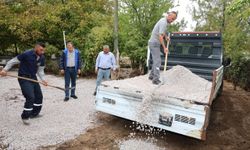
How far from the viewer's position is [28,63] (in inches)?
211

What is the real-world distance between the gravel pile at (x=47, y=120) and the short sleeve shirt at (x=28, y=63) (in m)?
1.01

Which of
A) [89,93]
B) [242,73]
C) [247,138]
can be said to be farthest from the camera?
[242,73]

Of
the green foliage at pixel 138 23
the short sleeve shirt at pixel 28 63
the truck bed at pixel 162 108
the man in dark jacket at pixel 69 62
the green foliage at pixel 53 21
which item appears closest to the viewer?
the truck bed at pixel 162 108

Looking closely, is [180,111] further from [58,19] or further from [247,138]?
[58,19]

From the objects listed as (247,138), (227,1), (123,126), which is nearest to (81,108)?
(123,126)

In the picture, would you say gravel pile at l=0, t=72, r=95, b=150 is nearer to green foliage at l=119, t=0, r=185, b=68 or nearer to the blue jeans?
the blue jeans

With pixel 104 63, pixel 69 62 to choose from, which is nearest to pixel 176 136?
pixel 104 63

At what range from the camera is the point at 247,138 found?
5.12 m

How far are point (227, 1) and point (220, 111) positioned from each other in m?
7.58

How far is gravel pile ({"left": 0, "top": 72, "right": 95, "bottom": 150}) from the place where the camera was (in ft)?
15.0

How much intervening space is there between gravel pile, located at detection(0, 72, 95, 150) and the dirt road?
297mm

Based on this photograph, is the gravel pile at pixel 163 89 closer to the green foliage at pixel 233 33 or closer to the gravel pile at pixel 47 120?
the gravel pile at pixel 47 120

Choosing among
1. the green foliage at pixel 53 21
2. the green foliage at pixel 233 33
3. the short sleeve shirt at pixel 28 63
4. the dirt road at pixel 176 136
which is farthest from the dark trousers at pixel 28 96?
the green foliage at pixel 233 33

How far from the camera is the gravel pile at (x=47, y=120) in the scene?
180 inches
